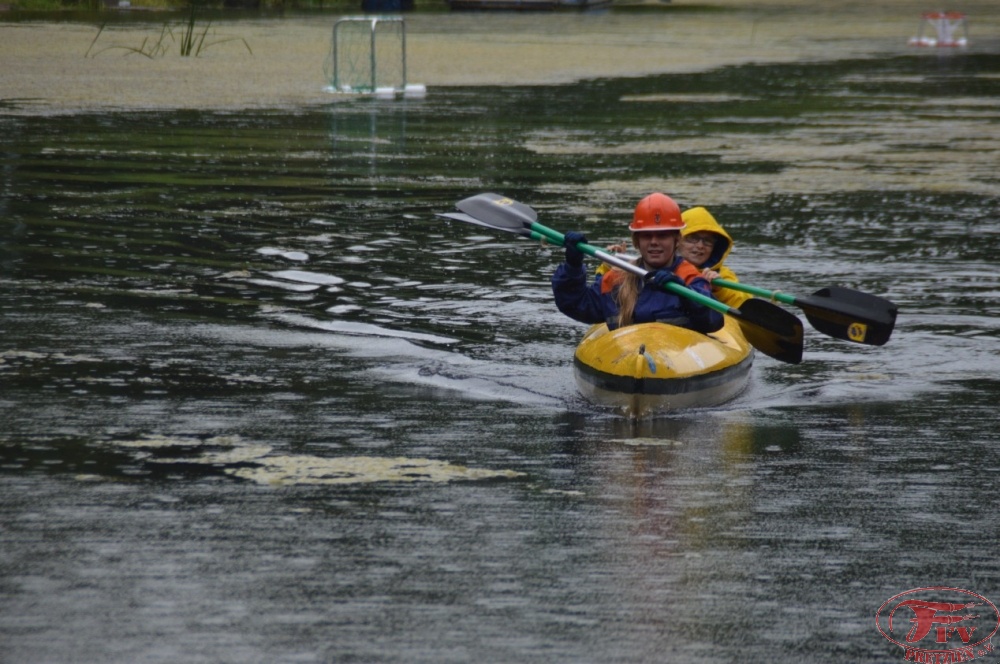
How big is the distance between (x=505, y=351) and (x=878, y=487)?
11.3 ft

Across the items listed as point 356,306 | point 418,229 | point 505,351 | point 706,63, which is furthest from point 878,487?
point 706,63

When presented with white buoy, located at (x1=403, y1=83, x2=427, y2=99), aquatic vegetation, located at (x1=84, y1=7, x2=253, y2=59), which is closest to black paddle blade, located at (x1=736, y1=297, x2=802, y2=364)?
white buoy, located at (x1=403, y1=83, x2=427, y2=99)

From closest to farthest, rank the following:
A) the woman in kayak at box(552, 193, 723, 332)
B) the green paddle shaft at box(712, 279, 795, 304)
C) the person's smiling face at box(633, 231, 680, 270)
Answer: the woman in kayak at box(552, 193, 723, 332) < the person's smiling face at box(633, 231, 680, 270) < the green paddle shaft at box(712, 279, 795, 304)

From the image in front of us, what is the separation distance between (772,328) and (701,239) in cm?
92

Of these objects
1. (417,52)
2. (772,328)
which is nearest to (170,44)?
(417,52)

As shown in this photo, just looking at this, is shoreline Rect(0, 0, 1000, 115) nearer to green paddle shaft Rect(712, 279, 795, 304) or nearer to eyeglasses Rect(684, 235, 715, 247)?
eyeglasses Rect(684, 235, 715, 247)

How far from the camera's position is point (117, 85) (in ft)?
94.8

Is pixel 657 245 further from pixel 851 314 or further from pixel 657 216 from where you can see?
pixel 851 314

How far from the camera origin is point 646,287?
30.2ft

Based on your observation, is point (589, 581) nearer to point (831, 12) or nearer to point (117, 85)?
point (117, 85)

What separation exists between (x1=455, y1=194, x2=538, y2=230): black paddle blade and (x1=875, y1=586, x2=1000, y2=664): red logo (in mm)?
4990

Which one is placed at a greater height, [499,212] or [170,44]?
[499,212]

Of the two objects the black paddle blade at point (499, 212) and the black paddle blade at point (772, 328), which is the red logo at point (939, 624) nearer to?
the black paddle blade at point (772, 328)

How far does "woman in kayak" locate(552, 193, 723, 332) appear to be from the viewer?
29.1 ft
